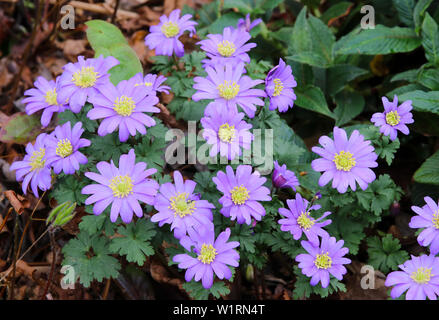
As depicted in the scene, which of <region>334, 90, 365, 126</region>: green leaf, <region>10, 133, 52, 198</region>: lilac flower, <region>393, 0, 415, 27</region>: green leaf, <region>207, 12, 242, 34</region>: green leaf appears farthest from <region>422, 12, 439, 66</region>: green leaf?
<region>10, 133, 52, 198</region>: lilac flower

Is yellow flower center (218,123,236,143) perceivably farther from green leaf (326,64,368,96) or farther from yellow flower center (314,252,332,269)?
green leaf (326,64,368,96)

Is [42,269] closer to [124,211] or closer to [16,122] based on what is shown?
[16,122]

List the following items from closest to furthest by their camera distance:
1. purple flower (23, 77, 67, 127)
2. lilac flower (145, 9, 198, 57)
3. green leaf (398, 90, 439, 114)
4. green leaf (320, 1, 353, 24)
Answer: purple flower (23, 77, 67, 127) < lilac flower (145, 9, 198, 57) < green leaf (398, 90, 439, 114) < green leaf (320, 1, 353, 24)

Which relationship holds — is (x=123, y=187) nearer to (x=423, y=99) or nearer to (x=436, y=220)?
(x=436, y=220)

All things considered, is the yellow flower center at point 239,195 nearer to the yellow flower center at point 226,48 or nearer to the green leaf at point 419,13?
the yellow flower center at point 226,48

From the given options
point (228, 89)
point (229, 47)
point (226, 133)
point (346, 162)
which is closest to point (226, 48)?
point (229, 47)

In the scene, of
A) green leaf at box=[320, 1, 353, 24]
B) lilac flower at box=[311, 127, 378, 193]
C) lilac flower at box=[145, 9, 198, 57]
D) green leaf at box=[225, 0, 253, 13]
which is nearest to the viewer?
lilac flower at box=[311, 127, 378, 193]
